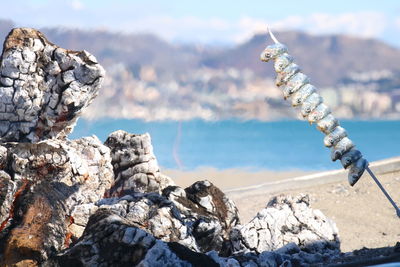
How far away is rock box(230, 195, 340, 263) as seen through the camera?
8039 mm

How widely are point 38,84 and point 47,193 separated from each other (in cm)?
141

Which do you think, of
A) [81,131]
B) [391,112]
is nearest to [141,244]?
[81,131]

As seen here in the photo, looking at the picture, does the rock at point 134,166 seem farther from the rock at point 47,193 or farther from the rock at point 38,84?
the rock at point 38,84

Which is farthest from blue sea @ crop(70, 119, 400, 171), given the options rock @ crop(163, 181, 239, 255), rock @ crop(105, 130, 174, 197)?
rock @ crop(163, 181, 239, 255)

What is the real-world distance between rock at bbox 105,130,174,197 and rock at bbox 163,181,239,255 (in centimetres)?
54

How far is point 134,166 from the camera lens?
30.6 ft

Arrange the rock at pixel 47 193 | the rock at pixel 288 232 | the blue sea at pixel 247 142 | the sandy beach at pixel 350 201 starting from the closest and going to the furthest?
1. the rock at pixel 47 193
2. the rock at pixel 288 232
3. the sandy beach at pixel 350 201
4. the blue sea at pixel 247 142

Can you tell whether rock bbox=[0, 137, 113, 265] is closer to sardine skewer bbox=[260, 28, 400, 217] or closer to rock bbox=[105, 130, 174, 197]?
rock bbox=[105, 130, 174, 197]

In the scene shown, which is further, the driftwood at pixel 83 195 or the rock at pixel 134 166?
the rock at pixel 134 166

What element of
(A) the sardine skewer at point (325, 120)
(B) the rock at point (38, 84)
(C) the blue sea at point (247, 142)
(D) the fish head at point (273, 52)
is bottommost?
(A) the sardine skewer at point (325, 120)

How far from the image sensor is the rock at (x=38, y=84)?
850 centimetres

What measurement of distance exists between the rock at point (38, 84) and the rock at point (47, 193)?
395mm

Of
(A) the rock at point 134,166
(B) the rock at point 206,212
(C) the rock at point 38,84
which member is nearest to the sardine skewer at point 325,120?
(B) the rock at point 206,212

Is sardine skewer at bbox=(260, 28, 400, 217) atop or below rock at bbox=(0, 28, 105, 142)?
below
